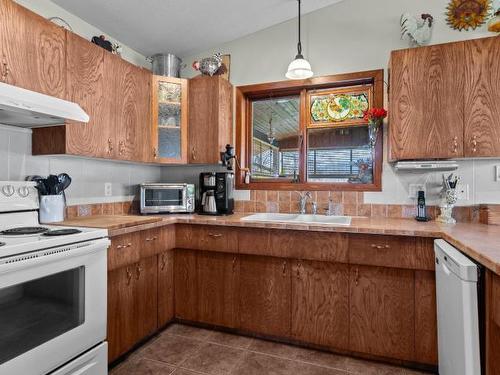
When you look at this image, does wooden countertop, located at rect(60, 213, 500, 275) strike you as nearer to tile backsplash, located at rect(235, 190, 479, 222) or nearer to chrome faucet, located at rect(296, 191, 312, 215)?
tile backsplash, located at rect(235, 190, 479, 222)

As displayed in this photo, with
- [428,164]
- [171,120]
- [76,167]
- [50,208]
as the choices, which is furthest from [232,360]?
[171,120]

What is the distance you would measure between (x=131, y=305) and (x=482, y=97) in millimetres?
2695

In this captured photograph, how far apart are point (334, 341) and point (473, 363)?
3.21ft

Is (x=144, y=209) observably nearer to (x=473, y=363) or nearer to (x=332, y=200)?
(x=332, y=200)

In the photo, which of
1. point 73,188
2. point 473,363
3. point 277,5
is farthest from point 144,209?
point 473,363

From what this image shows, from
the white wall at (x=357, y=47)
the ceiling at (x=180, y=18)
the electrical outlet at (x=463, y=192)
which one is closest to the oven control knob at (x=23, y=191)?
the ceiling at (x=180, y=18)

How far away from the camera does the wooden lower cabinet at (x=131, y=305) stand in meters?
1.86

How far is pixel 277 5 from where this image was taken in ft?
8.14

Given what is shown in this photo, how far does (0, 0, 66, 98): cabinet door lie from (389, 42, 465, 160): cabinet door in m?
2.21

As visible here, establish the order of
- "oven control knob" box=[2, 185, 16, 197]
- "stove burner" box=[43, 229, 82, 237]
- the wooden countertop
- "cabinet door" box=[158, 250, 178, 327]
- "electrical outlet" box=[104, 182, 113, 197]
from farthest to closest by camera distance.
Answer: "electrical outlet" box=[104, 182, 113, 197]
"cabinet door" box=[158, 250, 178, 327]
"oven control knob" box=[2, 185, 16, 197]
"stove burner" box=[43, 229, 82, 237]
the wooden countertop

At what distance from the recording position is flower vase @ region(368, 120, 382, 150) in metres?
2.37

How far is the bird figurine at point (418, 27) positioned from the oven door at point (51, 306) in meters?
2.58

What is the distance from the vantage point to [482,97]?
1975 millimetres

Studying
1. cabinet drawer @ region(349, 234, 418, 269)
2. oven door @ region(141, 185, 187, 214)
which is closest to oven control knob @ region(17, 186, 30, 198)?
oven door @ region(141, 185, 187, 214)
